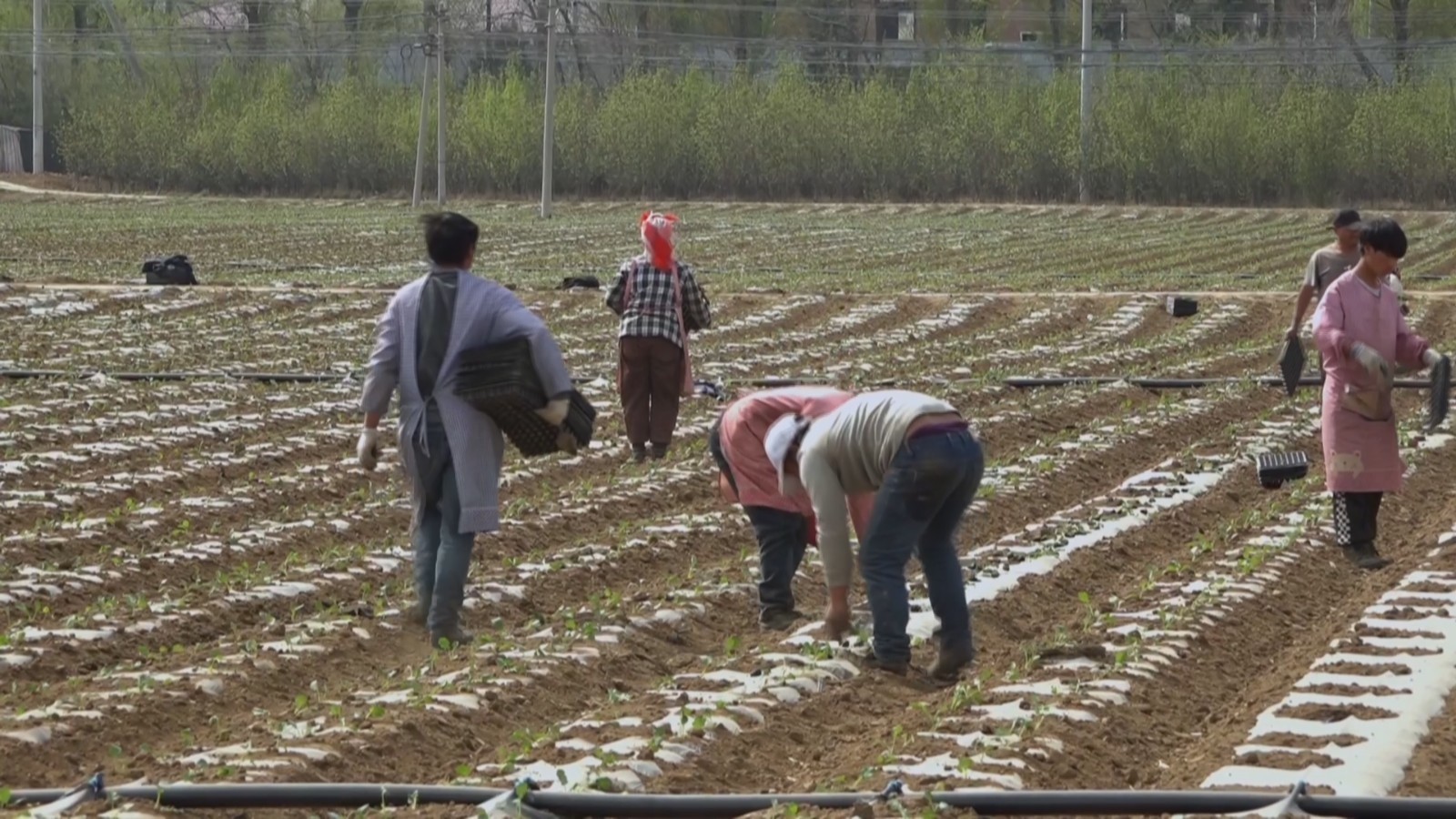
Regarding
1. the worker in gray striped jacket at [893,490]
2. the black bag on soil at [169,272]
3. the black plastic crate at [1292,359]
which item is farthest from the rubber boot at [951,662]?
the black bag on soil at [169,272]

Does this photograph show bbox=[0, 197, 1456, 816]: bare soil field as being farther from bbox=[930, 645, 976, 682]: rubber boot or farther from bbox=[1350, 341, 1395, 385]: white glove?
bbox=[1350, 341, 1395, 385]: white glove

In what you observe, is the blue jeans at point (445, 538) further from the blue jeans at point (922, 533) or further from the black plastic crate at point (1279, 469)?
the black plastic crate at point (1279, 469)

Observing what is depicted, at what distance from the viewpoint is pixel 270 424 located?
45.9ft

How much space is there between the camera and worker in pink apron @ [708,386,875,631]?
7711 mm

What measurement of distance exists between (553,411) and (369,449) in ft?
2.04

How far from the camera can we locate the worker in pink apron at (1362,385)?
9.77 metres

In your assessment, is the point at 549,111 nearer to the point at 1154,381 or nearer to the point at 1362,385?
the point at 1154,381

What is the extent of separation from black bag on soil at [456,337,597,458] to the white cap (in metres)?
0.84

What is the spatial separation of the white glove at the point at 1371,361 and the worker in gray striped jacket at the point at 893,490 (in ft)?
9.20

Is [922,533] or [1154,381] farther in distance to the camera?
[1154,381]

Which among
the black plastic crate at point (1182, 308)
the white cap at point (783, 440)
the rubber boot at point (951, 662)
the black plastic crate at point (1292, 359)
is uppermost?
the white cap at point (783, 440)

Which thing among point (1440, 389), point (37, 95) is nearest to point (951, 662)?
point (1440, 389)

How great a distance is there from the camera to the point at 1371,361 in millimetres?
9609

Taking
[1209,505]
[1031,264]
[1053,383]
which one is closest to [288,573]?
[1209,505]
